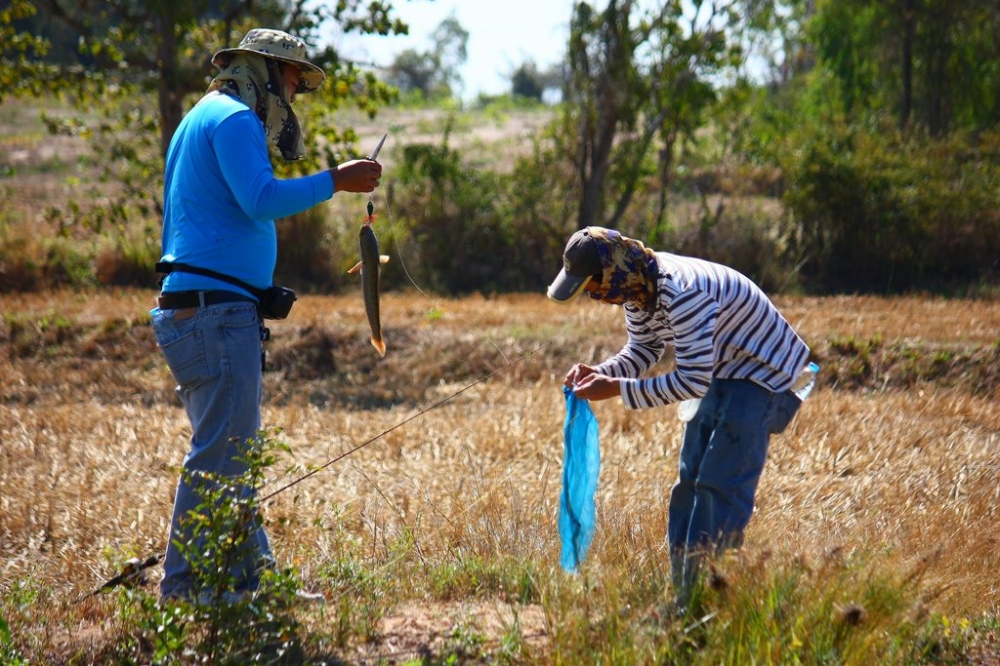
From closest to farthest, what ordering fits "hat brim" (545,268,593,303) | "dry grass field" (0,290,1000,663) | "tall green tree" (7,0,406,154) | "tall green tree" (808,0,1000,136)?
"hat brim" (545,268,593,303), "dry grass field" (0,290,1000,663), "tall green tree" (7,0,406,154), "tall green tree" (808,0,1000,136)

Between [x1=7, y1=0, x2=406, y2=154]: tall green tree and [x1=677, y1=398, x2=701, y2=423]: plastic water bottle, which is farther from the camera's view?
[x1=7, y1=0, x2=406, y2=154]: tall green tree

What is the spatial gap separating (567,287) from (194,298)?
149 centimetres

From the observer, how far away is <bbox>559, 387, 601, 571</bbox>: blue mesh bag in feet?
14.9

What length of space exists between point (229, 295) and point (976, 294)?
35.7 feet

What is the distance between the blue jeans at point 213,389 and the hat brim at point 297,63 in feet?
3.27

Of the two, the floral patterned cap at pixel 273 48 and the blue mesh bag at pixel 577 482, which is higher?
the floral patterned cap at pixel 273 48

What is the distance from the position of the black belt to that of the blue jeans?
0.07ft

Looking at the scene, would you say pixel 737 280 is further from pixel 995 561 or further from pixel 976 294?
pixel 976 294

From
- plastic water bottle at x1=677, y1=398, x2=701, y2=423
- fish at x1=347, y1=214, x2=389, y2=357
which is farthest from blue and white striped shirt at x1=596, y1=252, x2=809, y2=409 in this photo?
fish at x1=347, y1=214, x2=389, y2=357

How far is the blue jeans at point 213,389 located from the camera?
4.26m

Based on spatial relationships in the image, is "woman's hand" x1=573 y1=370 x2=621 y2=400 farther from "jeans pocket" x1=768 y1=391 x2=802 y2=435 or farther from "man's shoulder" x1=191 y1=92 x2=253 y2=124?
"man's shoulder" x1=191 y1=92 x2=253 y2=124

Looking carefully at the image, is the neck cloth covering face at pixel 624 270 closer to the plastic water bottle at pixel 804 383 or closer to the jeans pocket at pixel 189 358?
the plastic water bottle at pixel 804 383

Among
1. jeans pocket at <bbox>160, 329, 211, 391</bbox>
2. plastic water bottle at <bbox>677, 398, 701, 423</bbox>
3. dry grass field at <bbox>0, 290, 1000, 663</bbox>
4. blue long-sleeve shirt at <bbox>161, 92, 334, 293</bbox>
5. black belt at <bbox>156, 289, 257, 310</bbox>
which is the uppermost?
blue long-sleeve shirt at <bbox>161, 92, 334, 293</bbox>

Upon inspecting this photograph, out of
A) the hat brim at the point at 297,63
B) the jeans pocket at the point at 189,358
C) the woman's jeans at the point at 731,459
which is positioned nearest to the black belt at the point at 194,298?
the jeans pocket at the point at 189,358
